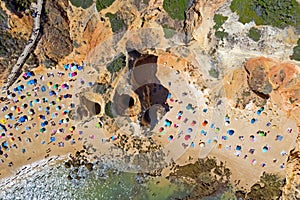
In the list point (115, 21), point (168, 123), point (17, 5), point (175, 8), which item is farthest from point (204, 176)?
point (17, 5)

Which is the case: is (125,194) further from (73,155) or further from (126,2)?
(126,2)

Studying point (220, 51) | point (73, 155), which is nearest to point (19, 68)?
point (73, 155)

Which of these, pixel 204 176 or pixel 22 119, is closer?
pixel 204 176

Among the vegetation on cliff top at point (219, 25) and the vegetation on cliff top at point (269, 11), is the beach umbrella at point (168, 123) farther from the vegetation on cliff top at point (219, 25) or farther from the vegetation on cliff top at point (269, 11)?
the vegetation on cliff top at point (269, 11)

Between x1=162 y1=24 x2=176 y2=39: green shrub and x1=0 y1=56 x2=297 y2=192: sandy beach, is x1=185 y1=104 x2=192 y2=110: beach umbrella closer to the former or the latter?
x1=0 y1=56 x2=297 y2=192: sandy beach

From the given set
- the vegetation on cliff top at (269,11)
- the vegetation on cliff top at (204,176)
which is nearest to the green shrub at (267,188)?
the vegetation on cliff top at (204,176)

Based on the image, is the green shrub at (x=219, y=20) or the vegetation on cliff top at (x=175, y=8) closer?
the green shrub at (x=219, y=20)

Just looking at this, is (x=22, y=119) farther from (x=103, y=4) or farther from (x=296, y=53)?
(x=296, y=53)

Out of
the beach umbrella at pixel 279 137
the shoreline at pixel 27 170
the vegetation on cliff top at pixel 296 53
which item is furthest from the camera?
the shoreline at pixel 27 170

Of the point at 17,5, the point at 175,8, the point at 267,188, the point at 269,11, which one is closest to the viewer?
the point at 269,11
